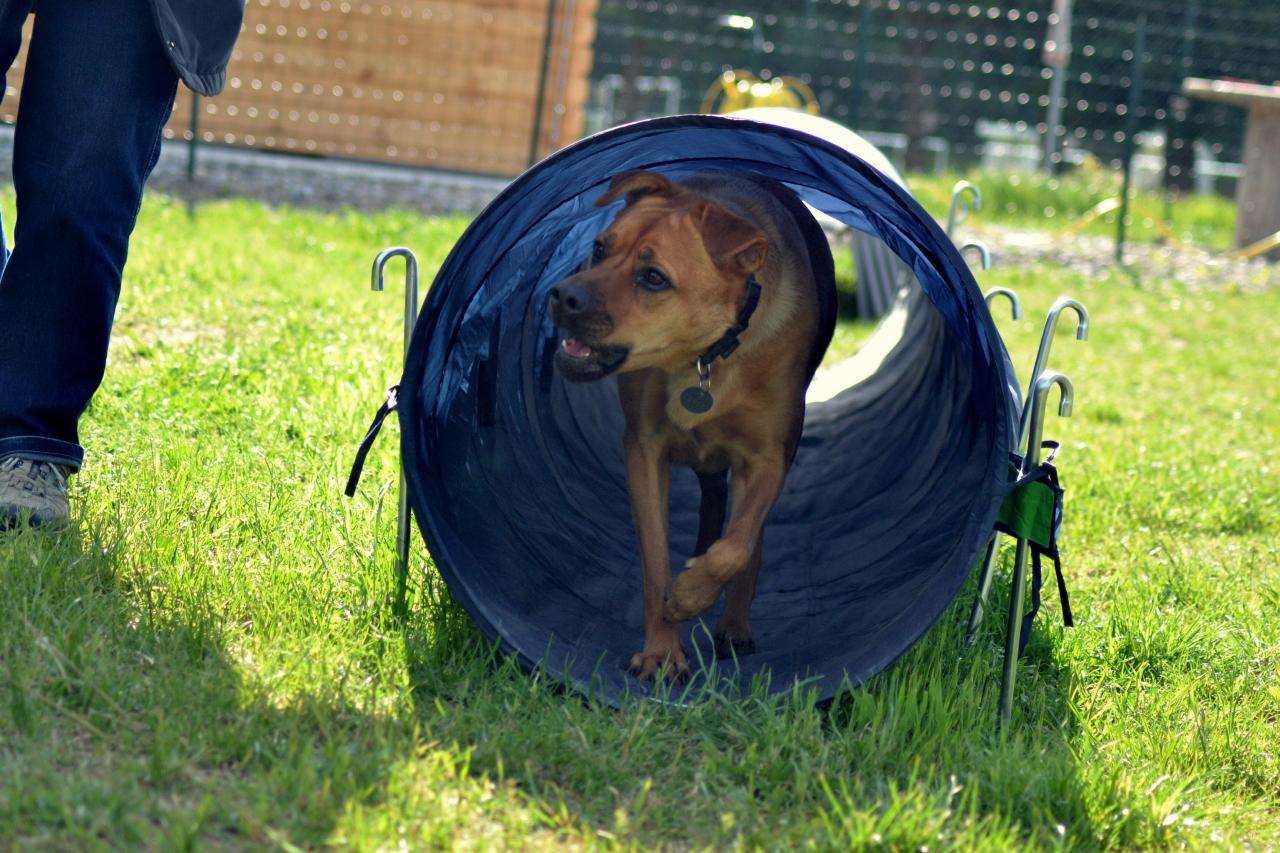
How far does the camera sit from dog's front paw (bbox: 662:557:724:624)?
310cm

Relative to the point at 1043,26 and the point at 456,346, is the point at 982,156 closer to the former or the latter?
the point at 1043,26

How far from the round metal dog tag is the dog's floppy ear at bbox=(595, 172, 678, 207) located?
1.62ft

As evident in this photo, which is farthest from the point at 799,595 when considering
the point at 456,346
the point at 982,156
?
the point at 982,156

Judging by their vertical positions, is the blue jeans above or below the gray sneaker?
above

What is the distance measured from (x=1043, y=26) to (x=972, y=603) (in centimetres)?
1786

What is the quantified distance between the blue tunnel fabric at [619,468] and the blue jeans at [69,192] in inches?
31.8

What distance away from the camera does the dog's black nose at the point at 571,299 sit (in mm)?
3021

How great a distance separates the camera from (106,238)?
127 inches

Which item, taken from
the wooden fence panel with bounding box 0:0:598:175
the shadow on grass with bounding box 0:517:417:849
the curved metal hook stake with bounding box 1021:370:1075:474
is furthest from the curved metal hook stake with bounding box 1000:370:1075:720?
Answer: the wooden fence panel with bounding box 0:0:598:175

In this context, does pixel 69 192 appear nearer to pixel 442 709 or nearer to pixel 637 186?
pixel 637 186

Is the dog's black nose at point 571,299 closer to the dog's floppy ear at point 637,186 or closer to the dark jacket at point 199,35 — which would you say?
the dog's floppy ear at point 637,186

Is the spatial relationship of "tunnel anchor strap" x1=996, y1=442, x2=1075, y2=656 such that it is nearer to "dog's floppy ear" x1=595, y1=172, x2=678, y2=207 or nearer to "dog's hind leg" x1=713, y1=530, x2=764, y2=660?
"dog's hind leg" x1=713, y1=530, x2=764, y2=660

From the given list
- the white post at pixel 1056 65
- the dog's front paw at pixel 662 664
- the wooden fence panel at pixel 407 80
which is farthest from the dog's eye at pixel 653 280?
the white post at pixel 1056 65

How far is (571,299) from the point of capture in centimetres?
302
